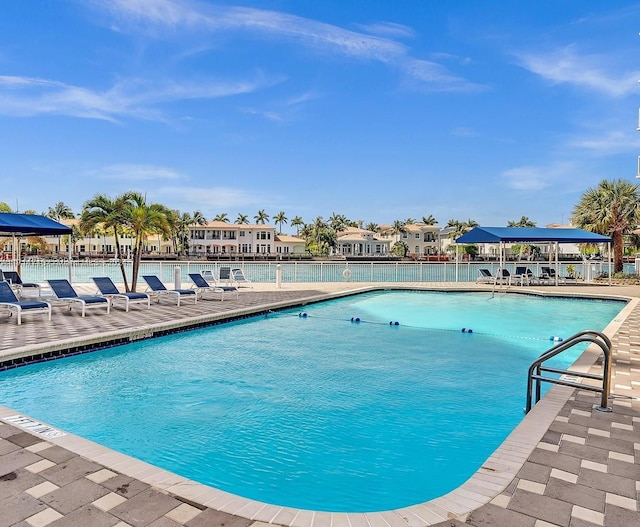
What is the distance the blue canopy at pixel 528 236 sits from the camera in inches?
668

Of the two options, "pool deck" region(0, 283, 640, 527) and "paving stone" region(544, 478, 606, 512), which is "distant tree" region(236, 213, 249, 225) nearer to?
"pool deck" region(0, 283, 640, 527)

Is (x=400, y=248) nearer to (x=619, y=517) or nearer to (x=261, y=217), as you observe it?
(x=261, y=217)

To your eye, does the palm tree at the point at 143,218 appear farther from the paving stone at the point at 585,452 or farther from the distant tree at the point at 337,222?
the distant tree at the point at 337,222

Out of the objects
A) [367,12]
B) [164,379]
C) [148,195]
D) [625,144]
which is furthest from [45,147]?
[625,144]

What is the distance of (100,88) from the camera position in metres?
19.0

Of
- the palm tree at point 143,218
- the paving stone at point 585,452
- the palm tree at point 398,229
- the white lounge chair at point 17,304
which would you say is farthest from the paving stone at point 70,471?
the palm tree at point 398,229

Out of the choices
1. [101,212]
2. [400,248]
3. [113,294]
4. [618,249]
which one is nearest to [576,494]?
[113,294]

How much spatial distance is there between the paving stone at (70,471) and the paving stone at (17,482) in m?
0.06

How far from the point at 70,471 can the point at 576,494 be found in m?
3.08

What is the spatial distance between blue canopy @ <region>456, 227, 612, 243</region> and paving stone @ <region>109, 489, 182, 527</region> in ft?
53.2

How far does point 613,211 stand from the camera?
20.4 metres

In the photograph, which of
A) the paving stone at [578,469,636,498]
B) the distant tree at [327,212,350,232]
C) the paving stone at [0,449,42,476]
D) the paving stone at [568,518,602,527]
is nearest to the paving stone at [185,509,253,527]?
the paving stone at [0,449,42,476]

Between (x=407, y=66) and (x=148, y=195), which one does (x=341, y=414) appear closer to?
(x=148, y=195)

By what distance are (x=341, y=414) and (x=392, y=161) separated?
1331 inches
